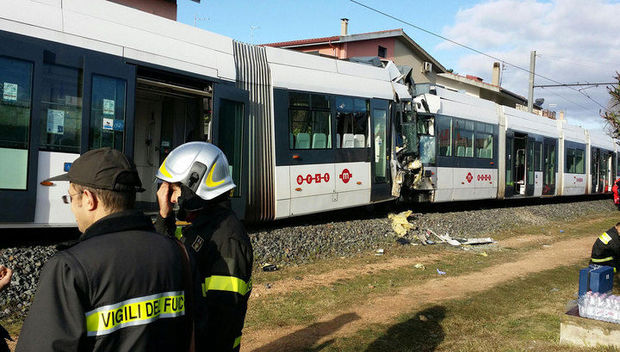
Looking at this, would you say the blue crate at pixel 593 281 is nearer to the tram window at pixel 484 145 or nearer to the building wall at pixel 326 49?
the tram window at pixel 484 145

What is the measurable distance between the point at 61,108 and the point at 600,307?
22.7ft

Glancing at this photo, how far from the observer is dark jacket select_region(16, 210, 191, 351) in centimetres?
164

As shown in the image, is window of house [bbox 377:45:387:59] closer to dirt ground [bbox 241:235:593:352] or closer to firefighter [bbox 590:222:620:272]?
dirt ground [bbox 241:235:593:352]

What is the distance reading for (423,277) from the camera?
8680 millimetres

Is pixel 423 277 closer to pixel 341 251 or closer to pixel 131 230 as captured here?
pixel 341 251

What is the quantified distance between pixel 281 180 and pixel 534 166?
16.1 m

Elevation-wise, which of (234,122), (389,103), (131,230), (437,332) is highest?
(389,103)

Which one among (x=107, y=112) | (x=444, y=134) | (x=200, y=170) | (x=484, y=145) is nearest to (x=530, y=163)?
(x=484, y=145)

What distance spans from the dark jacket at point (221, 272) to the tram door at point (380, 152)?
1001 cm

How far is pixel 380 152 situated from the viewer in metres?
12.9

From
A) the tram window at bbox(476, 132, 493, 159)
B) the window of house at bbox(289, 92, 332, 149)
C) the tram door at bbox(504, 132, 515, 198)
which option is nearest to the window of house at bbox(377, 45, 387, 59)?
the tram door at bbox(504, 132, 515, 198)

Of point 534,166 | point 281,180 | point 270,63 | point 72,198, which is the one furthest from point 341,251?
point 534,166

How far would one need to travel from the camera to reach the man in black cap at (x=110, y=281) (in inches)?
64.6

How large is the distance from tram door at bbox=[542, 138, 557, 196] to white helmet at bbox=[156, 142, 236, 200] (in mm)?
23276
